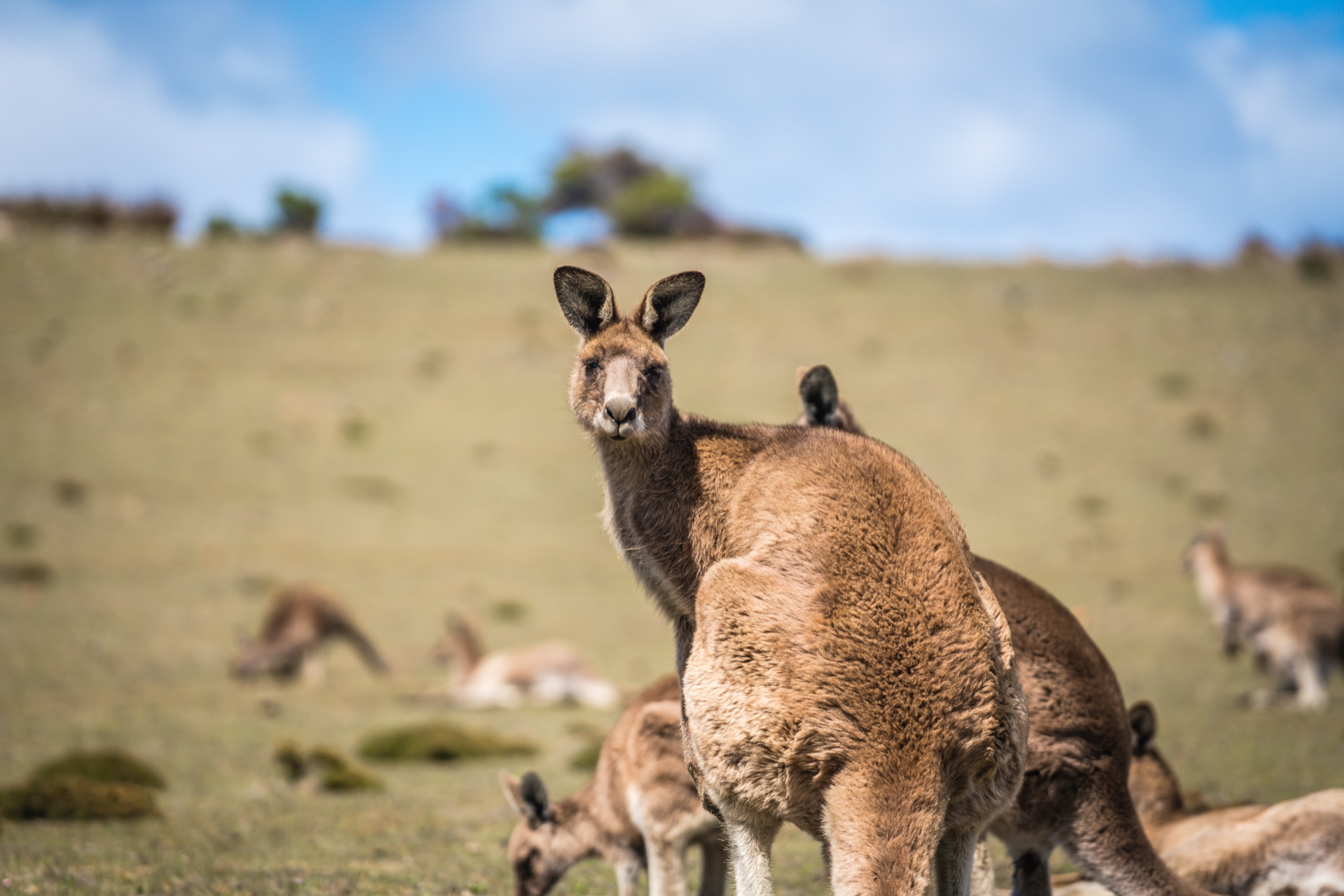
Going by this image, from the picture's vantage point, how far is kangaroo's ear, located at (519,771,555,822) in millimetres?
8023

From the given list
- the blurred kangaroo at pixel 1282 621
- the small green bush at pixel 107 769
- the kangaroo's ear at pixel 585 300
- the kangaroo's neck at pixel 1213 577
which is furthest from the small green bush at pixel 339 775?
the kangaroo's neck at pixel 1213 577

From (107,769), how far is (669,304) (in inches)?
410

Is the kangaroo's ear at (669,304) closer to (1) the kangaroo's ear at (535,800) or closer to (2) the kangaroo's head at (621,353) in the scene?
(2) the kangaroo's head at (621,353)

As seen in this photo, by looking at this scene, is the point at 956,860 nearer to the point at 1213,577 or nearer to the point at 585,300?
the point at 585,300

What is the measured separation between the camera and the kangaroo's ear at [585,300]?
5336 millimetres

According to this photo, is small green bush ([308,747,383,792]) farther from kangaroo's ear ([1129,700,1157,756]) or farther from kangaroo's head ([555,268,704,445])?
kangaroo's head ([555,268,704,445])

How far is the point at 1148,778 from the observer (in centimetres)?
759

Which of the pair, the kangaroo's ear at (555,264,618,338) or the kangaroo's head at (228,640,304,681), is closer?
the kangaroo's ear at (555,264,618,338)

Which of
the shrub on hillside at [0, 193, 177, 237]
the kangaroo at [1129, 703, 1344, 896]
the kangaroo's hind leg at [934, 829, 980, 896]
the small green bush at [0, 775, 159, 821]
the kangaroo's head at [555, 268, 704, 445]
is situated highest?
the shrub on hillside at [0, 193, 177, 237]

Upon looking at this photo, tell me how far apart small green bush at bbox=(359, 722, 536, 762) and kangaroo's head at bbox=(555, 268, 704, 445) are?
11120 millimetres


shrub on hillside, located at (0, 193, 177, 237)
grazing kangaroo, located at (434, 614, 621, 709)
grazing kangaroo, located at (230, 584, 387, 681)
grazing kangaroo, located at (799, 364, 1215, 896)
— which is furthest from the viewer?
shrub on hillside, located at (0, 193, 177, 237)

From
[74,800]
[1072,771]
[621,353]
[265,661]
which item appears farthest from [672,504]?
[265,661]

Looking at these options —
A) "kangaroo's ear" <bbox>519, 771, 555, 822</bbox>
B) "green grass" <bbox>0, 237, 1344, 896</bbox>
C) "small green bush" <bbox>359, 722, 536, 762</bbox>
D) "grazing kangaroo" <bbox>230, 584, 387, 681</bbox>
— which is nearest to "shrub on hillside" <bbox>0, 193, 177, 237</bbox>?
"green grass" <bbox>0, 237, 1344, 896</bbox>

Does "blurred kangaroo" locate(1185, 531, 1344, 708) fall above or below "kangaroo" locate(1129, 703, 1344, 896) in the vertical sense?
above
